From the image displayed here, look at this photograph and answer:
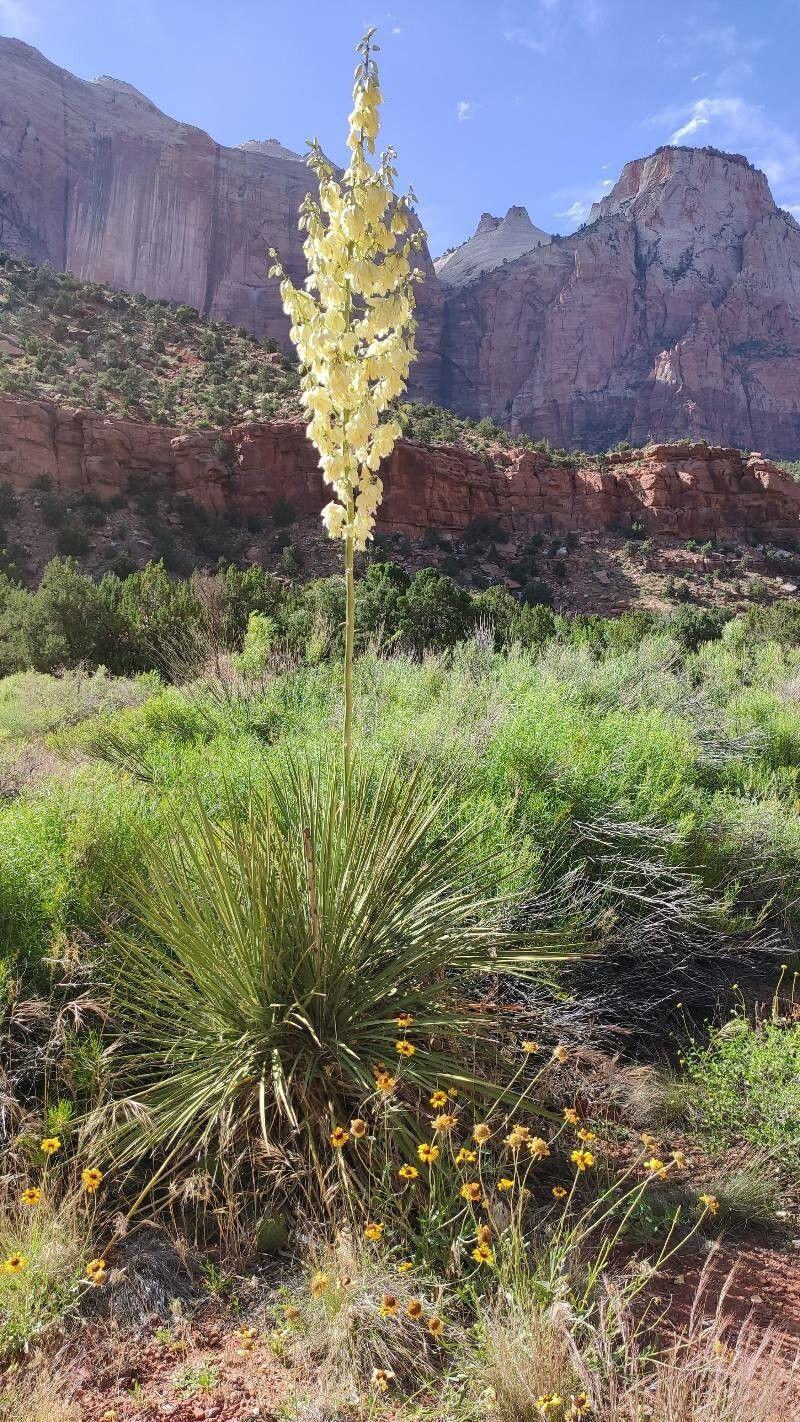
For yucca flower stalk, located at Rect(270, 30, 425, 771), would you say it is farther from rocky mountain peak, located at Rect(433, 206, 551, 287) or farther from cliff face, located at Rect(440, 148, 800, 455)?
rocky mountain peak, located at Rect(433, 206, 551, 287)

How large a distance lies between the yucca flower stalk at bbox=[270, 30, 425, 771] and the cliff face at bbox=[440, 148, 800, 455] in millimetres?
82169

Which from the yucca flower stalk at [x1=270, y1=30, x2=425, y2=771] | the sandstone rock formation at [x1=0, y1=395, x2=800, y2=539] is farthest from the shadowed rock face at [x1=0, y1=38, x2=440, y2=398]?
the yucca flower stalk at [x1=270, y1=30, x2=425, y2=771]

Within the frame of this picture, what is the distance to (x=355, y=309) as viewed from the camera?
2.69 metres

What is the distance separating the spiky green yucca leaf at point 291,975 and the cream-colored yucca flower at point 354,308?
3.68 ft

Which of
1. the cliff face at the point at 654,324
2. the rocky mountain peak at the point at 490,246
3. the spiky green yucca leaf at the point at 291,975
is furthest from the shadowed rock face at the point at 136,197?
the spiky green yucca leaf at the point at 291,975

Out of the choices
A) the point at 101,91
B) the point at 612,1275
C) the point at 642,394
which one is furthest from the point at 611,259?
the point at 612,1275

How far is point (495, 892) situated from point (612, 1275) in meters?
1.60

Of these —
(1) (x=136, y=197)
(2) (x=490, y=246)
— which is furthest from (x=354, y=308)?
(2) (x=490, y=246)

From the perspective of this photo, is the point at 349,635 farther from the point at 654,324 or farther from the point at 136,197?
the point at 654,324

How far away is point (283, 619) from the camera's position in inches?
568

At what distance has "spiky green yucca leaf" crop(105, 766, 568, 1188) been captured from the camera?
7.79ft

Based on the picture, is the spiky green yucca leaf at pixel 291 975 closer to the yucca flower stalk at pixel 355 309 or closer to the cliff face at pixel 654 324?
the yucca flower stalk at pixel 355 309

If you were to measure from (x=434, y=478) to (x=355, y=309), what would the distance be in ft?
111

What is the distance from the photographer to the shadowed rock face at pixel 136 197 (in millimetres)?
74312
